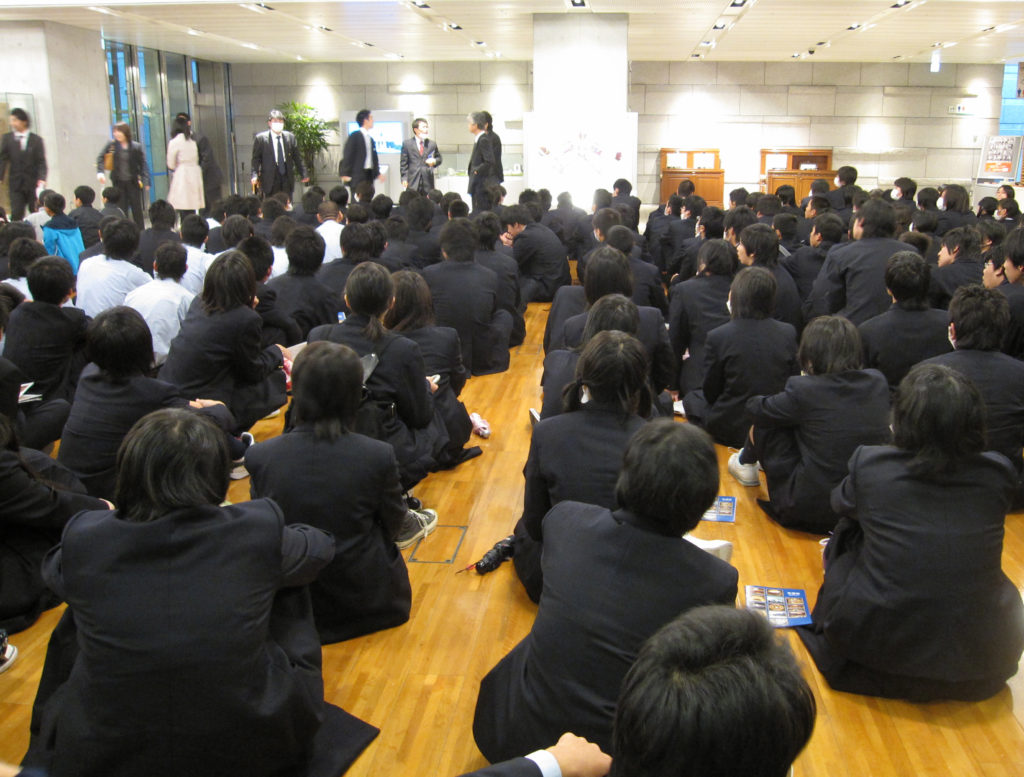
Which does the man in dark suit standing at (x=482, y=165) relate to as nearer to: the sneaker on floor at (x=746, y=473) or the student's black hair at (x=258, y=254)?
the student's black hair at (x=258, y=254)

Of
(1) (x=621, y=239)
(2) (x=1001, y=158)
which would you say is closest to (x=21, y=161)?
(1) (x=621, y=239)

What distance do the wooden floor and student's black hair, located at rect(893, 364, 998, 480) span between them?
0.35 meters

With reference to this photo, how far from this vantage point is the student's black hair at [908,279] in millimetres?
4324

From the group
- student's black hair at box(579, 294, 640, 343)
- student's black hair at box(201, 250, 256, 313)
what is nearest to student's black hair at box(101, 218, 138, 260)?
student's black hair at box(201, 250, 256, 313)

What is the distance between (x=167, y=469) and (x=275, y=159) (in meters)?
9.93

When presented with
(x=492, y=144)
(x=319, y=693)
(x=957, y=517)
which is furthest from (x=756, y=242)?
(x=492, y=144)

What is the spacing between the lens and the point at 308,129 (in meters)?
16.6

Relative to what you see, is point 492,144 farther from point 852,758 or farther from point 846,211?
point 852,758

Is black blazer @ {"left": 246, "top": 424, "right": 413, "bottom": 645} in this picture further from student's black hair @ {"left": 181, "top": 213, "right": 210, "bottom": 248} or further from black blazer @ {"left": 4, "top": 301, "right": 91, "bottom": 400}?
student's black hair @ {"left": 181, "top": 213, "right": 210, "bottom": 248}

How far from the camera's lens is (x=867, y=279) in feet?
18.2

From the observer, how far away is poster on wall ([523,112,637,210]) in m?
10.9

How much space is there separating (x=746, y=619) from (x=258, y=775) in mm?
1529

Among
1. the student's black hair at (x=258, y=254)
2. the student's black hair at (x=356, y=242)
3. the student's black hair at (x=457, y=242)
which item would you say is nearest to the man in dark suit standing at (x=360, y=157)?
the student's black hair at (x=356, y=242)

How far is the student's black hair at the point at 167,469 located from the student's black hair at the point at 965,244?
5163 millimetres
